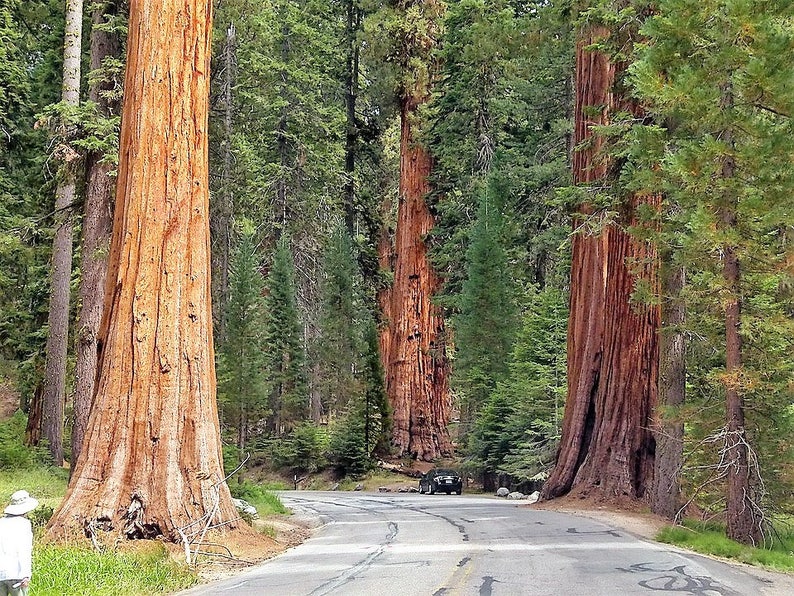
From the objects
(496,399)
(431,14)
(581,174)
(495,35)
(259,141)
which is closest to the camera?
(581,174)

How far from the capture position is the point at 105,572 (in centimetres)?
930

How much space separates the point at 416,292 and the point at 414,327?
59.0 inches

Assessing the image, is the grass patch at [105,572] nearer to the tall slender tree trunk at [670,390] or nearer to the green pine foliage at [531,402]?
the tall slender tree trunk at [670,390]

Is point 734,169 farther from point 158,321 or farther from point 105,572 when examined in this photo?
point 105,572

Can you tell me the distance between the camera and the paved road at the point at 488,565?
8570mm

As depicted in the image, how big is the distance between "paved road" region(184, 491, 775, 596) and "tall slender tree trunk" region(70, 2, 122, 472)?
6301 millimetres

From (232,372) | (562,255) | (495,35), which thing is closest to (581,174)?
(495,35)

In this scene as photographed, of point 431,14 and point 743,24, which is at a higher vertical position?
point 431,14

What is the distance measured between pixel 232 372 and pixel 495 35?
19632mm

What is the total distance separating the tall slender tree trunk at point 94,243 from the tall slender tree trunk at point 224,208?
14.9 meters

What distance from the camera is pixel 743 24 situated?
12.5 meters

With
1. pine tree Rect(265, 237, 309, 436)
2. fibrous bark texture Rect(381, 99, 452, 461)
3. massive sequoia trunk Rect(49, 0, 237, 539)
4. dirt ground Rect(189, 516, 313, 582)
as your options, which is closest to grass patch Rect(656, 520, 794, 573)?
dirt ground Rect(189, 516, 313, 582)

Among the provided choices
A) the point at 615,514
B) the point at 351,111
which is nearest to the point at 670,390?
the point at 615,514

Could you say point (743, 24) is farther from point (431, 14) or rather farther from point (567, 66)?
point (431, 14)
